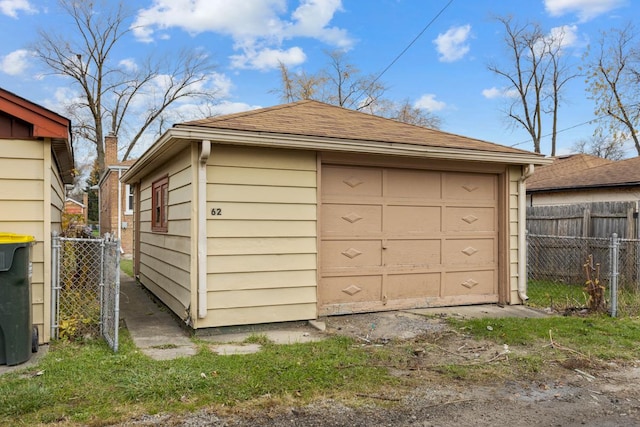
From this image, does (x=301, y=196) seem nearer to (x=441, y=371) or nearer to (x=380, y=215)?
(x=380, y=215)

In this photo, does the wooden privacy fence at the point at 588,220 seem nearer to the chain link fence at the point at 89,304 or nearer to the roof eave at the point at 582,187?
the roof eave at the point at 582,187

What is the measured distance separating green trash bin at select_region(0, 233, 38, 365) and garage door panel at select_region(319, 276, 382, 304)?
336cm

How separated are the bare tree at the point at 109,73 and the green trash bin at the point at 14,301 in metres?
23.6

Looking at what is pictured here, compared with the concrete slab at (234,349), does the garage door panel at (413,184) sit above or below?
above

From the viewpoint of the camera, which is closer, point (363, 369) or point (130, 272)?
point (363, 369)

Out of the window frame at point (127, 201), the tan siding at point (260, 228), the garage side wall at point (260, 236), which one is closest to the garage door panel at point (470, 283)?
the garage side wall at point (260, 236)

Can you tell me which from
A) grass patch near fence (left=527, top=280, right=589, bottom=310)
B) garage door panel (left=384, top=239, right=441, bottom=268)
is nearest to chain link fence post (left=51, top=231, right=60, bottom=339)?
garage door panel (left=384, top=239, right=441, bottom=268)

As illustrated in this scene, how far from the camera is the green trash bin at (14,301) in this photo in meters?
4.29

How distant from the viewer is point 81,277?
21.6 feet

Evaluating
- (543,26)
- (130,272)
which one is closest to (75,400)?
(130,272)

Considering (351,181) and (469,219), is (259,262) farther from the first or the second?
(469,219)

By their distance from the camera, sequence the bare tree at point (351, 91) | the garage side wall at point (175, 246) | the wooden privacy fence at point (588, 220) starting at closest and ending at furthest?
the garage side wall at point (175, 246), the wooden privacy fence at point (588, 220), the bare tree at point (351, 91)

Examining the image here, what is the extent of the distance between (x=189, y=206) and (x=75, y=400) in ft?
8.80

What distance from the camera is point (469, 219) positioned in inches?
287
